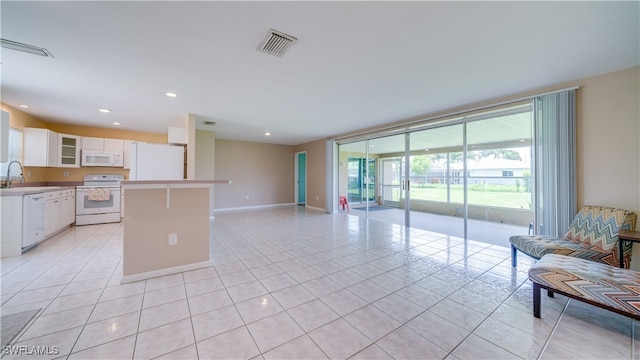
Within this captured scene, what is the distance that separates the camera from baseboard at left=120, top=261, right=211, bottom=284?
2.47 metres

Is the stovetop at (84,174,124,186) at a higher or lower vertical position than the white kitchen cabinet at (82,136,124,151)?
lower

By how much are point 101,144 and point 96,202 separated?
1544 mm

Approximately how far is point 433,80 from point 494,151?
256 centimetres

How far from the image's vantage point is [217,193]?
7.35 m

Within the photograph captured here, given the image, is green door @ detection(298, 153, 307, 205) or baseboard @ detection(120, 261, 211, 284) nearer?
baseboard @ detection(120, 261, 211, 284)

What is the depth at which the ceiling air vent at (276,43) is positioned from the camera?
6.62 ft

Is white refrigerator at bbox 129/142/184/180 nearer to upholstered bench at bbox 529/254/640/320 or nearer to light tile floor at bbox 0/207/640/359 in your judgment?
light tile floor at bbox 0/207/640/359

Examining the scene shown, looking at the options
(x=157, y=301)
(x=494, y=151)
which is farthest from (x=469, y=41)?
(x=157, y=301)

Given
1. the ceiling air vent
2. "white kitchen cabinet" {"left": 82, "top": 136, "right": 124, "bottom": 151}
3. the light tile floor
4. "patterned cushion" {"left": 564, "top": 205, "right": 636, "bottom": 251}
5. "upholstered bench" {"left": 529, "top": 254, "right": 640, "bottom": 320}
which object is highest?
the ceiling air vent

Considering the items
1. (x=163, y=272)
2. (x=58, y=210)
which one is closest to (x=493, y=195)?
(x=163, y=272)

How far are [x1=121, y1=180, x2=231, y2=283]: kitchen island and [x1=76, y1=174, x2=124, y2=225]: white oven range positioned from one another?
3.83 m

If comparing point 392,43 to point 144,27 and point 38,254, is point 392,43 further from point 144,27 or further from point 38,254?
point 38,254

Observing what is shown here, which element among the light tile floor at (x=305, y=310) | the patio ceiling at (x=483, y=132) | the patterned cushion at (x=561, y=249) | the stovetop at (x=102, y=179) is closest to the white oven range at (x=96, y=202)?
the stovetop at (x=102, y=179)

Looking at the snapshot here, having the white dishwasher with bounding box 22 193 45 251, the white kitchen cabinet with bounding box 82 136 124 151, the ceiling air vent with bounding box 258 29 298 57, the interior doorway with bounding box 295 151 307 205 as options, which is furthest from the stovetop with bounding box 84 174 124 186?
the ceiling air vent with bounding box 258 29 298 57
